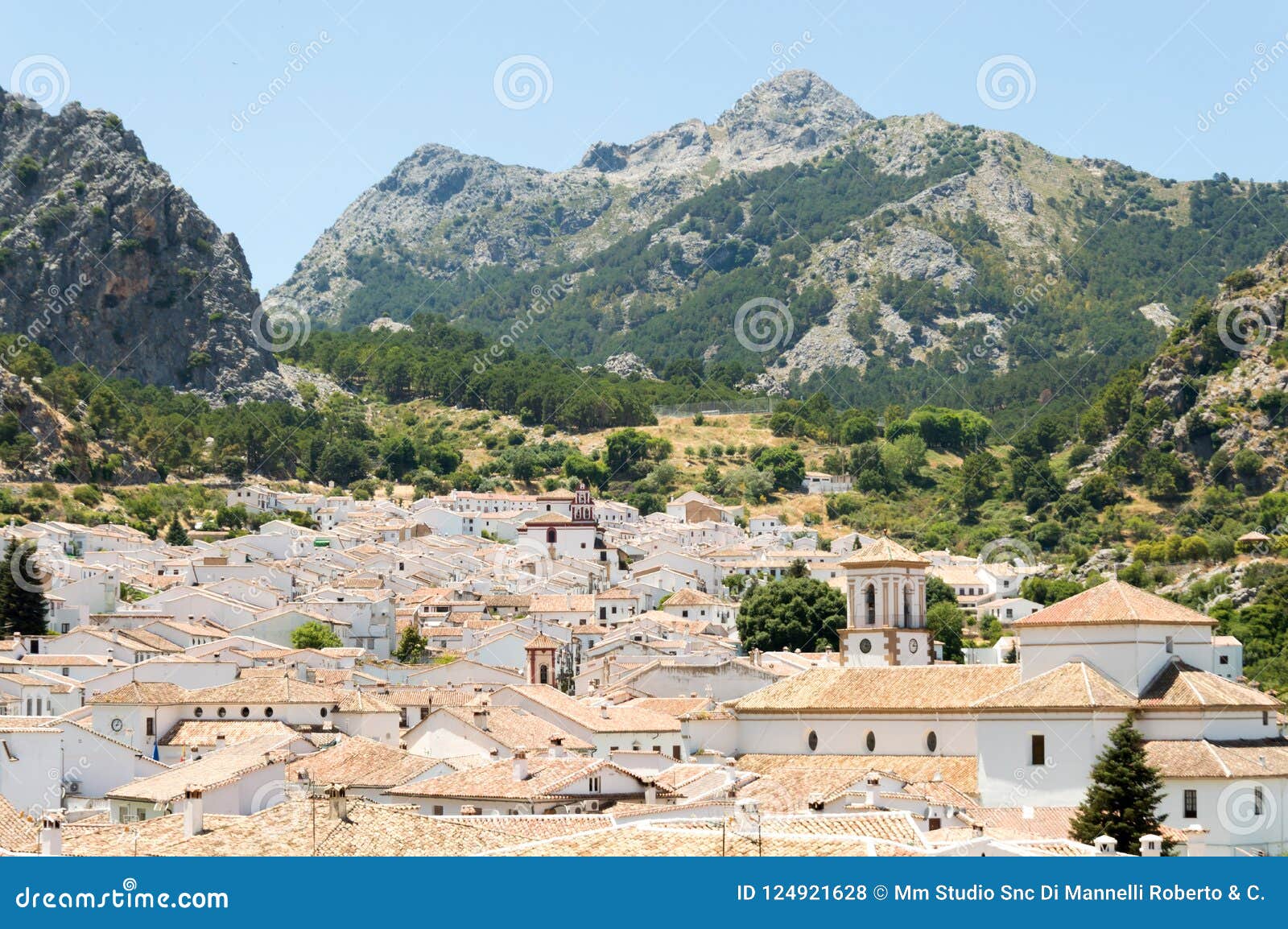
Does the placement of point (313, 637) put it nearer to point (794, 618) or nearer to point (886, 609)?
point (794, 618)

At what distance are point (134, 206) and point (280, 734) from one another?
102 meters

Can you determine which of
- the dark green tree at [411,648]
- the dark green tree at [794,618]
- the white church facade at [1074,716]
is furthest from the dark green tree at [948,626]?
the white church facade at [1074,716]

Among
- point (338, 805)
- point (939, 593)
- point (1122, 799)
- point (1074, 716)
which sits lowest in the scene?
point (338, 805)

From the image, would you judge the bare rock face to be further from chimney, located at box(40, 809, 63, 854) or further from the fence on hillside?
chimney, located at box(40, 809, 63, 854)

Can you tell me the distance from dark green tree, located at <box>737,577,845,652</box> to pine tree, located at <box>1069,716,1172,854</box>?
3904 cm

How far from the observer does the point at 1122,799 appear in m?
33.5

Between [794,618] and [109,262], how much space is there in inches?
3130

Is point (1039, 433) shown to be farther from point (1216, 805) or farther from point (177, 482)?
point (1216, 805)

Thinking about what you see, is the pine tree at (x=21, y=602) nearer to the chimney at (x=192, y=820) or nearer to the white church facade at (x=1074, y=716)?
the white church facade at (x=1074, y=716)

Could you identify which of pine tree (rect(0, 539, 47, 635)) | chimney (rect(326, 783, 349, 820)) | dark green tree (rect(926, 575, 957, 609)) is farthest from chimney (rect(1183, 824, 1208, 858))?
Answer: dark green tree (rect(926, 575, 957, 609))

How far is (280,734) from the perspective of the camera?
45125 millimetres

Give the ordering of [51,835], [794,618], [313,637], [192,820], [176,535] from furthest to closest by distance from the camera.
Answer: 1. [176,535]
2. [794,618]
3. [313,637]
4. [192,820]
5. [51,835]

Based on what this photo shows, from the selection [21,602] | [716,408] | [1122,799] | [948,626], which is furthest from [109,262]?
[1122,799]
